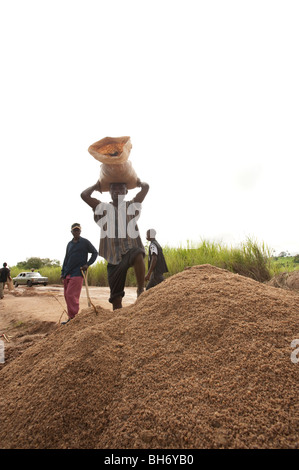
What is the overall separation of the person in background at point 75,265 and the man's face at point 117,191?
1.12 m

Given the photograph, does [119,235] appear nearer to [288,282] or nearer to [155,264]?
[155,264]

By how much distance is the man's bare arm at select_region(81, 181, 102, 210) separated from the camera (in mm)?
3199

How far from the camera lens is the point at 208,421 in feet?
3.63

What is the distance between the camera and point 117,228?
10.5 feet

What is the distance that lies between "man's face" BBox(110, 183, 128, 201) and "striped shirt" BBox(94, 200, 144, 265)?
8 centimetres

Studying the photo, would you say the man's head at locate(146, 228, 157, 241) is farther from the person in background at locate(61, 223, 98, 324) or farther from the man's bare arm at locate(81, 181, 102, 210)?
the man's bare arm at locate(81, 181, 102, 210)

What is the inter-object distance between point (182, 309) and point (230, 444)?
3.02 feet

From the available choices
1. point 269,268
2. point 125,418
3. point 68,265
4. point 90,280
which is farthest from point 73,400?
Answer: point 90,280

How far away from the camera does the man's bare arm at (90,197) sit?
126 inches

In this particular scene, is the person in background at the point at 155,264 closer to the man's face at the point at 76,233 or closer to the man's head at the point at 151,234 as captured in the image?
the man's head at the point at 151,234

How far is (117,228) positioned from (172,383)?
81.8 inches

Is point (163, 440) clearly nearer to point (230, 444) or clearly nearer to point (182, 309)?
point (230, 444)

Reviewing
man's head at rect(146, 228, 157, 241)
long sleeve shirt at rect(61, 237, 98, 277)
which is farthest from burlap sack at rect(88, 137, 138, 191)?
man's head at rect(146, 228, 157, 241)

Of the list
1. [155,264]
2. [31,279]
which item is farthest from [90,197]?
[31,279]
